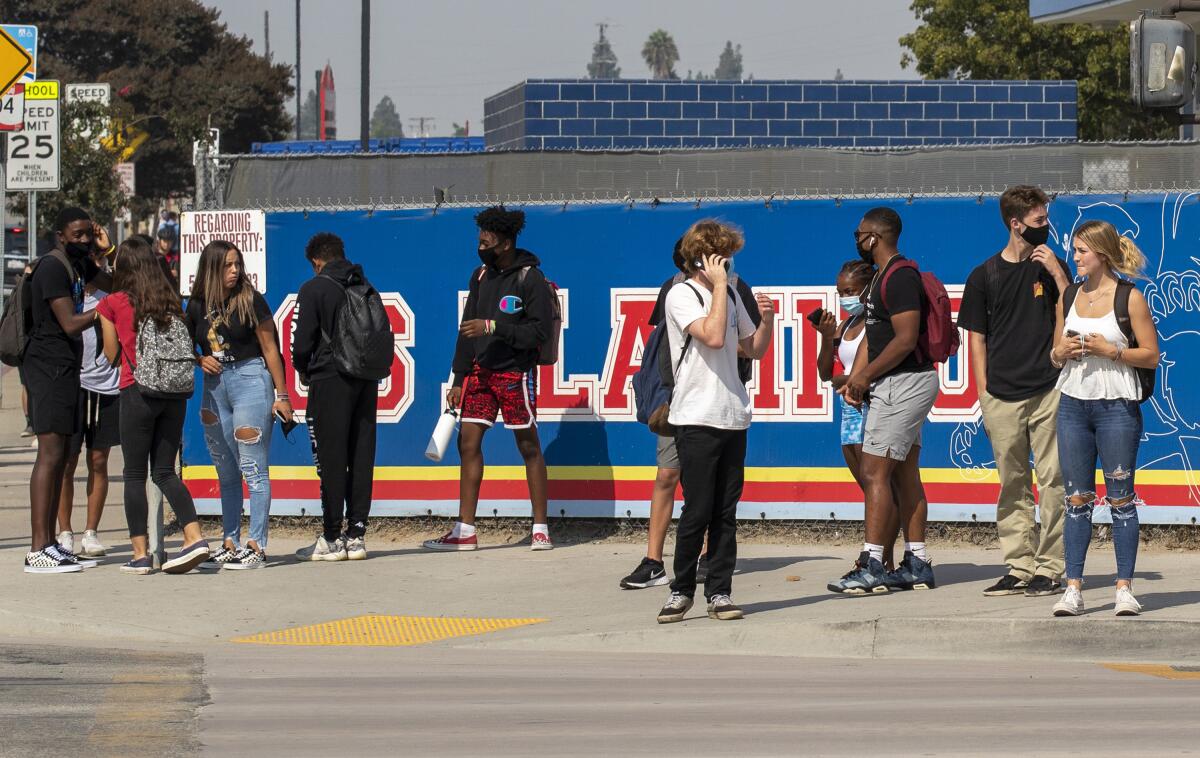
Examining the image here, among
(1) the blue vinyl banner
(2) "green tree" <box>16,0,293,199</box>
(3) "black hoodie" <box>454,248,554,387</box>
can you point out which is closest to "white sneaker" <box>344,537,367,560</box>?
(1) the blue vinyl banner

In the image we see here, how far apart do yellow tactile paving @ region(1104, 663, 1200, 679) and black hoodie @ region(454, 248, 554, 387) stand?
3.82 m

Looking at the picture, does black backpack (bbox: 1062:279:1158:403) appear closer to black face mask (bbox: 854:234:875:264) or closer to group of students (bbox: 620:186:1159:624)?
group of students (bbox: 620:186:1159:624)

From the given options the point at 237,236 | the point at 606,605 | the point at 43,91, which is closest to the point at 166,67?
the point at 43,91

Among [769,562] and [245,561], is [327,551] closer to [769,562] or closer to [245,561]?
[245,561]

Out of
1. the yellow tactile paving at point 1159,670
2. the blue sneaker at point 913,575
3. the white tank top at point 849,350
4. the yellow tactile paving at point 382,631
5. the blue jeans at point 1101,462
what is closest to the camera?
the yellow tactile paving at point 1159,670

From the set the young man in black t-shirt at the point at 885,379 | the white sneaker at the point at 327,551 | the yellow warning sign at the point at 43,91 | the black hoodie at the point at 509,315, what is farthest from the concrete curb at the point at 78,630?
the yellow warning sign at the point at 43,91

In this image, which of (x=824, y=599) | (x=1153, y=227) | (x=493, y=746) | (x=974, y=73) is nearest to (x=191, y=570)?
(x=824, y=599)

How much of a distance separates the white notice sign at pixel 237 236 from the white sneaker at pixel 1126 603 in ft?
18.2

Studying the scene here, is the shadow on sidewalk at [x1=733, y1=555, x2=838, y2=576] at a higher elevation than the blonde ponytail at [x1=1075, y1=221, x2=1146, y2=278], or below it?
below

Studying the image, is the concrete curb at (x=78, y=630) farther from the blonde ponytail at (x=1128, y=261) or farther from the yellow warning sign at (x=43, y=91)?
the yellow warning sign at (x=43, y=91)

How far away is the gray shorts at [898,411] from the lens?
328 inches

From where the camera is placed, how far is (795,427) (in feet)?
33.7

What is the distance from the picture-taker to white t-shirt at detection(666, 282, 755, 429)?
7812 mm

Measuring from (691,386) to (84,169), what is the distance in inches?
1054
